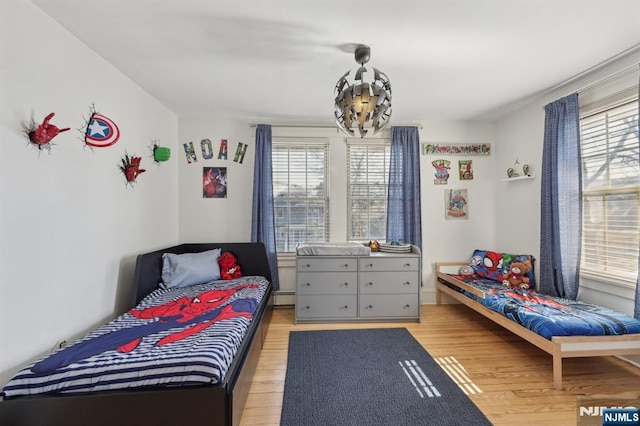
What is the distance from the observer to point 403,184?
3602 millimetres

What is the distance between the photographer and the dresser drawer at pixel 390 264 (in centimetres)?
→ 314

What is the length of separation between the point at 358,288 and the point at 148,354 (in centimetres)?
217

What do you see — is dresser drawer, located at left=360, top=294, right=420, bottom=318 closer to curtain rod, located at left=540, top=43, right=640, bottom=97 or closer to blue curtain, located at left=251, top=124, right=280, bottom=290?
blue curtain, located at left=251, top=124, right=280, bottom=290

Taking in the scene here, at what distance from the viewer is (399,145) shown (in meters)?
3.60

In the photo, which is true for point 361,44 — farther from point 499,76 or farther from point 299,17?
point 499,76

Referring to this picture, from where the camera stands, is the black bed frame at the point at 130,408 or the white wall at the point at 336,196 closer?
the black bed frame at the point at 130,408

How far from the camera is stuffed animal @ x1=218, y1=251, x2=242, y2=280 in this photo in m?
3.14

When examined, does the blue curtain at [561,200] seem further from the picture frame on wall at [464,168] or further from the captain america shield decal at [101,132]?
the captain america shield decal at [101,132]

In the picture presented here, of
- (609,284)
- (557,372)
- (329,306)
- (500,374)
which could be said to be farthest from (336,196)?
(609,284)

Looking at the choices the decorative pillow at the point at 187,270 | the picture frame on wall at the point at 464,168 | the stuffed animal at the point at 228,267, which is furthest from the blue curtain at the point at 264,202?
the picture frame on wall at the point at 464,168

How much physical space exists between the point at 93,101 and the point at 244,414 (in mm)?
2477

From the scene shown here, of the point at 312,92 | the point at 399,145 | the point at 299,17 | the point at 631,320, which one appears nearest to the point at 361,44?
the point at 299,17

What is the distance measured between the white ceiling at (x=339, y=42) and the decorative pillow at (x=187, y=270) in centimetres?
172

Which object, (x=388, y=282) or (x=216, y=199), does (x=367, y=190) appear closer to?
(x=388, y=282)
